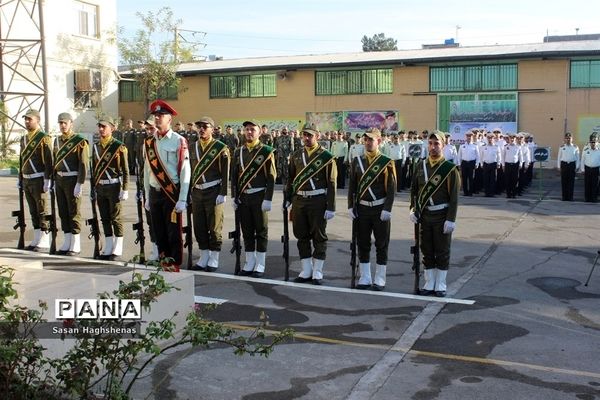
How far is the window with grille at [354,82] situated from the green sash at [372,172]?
2261cm

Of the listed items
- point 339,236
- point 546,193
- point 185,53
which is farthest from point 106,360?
point 185,53

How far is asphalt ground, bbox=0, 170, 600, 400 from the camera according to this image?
531cm

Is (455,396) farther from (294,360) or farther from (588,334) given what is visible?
(588,334)

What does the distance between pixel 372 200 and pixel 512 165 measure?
13028 millimetres

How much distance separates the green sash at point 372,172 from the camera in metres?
8.48

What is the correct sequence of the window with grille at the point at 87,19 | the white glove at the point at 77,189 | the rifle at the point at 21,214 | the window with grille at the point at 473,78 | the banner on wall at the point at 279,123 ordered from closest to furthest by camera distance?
the white glove at the point at 77,189
the rifle at the point at 21,214
the window with grille at the point at 473,78
the banner on wall at the point at 279,123
the window with grille at the point at 87,19

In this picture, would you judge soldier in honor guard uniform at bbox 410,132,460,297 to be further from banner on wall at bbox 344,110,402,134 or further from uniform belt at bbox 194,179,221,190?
banner on wall at bbox 344,110,402,134

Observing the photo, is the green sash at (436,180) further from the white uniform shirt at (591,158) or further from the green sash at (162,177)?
the white uniform shirt at (591,158)

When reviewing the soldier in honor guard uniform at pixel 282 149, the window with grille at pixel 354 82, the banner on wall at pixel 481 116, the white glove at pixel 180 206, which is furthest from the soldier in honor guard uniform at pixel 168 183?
the window with grille at pixel 354 82

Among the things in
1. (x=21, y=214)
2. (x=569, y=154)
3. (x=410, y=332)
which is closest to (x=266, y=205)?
(x=410, y=332)

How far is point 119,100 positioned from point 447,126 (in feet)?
60.6

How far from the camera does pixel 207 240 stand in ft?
31.5

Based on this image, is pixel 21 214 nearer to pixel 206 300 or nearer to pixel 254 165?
pixel 254 165

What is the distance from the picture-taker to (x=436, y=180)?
8.18 m
